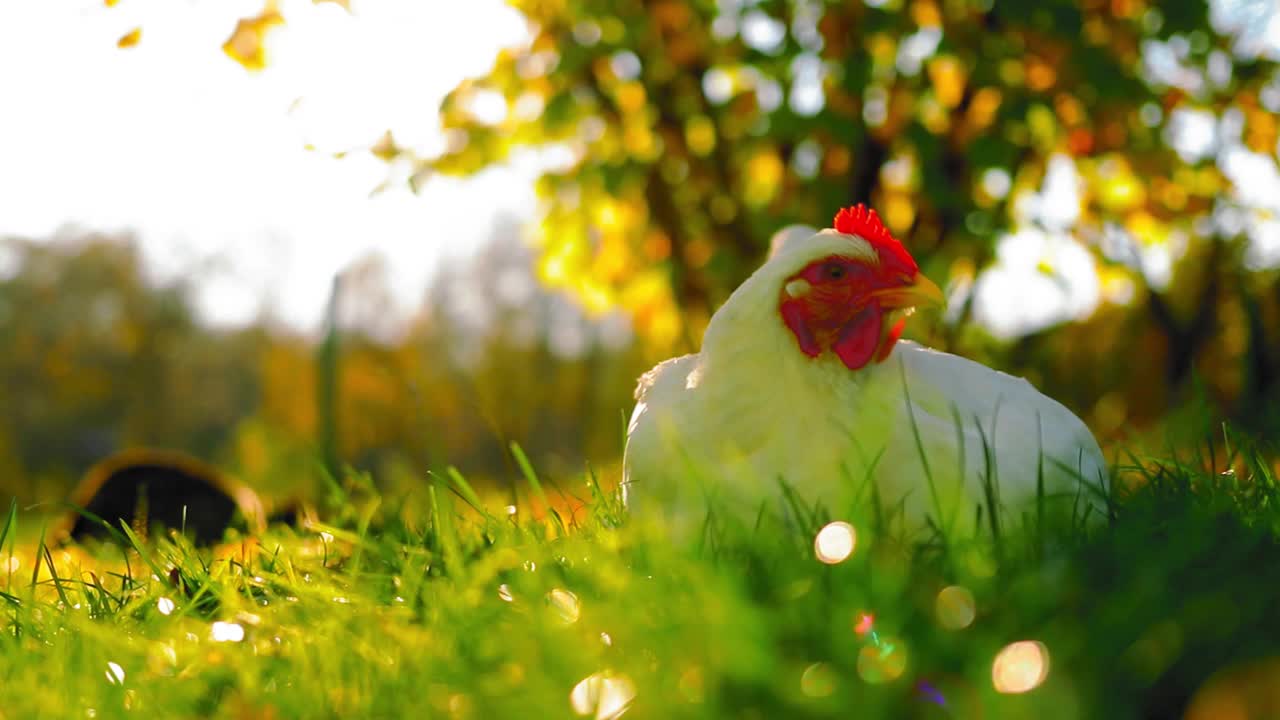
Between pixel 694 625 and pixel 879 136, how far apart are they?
192 inches

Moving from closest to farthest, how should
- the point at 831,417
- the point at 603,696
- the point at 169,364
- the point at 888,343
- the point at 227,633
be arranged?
1. the point at 603,696
2. the point at 227,633
3. the point at 831,417
4. the point at 888,343
5. the point at 169,364

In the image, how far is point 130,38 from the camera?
346 cm

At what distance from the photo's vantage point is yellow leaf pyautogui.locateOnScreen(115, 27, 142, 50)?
3.45 meters

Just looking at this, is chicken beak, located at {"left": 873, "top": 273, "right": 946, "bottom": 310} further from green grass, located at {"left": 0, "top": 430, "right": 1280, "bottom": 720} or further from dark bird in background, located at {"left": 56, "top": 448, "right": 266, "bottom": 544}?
dark bird in background, located at {"left": 56, "top": 448, "right": 266, "bottom": 544}

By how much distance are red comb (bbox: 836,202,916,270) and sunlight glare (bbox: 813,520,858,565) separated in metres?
0.90

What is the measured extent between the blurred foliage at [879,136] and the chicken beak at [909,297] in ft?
8.47

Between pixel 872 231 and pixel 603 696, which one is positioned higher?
pixel 872 231

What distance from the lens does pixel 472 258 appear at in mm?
24938

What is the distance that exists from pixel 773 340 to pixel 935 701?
125 centimetres

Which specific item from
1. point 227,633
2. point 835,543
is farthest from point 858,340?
point 227,633

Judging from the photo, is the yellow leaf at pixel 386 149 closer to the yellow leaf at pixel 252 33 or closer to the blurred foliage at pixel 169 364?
the yellow leaf at pixel 252 33

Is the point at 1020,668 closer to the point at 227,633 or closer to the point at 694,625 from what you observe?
the point at 694,625

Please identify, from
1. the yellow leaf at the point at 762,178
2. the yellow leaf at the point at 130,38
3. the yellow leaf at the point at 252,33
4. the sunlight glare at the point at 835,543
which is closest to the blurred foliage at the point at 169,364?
the yellow leaf at the point at 762,178

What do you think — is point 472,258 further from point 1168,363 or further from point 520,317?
point 1168,363
